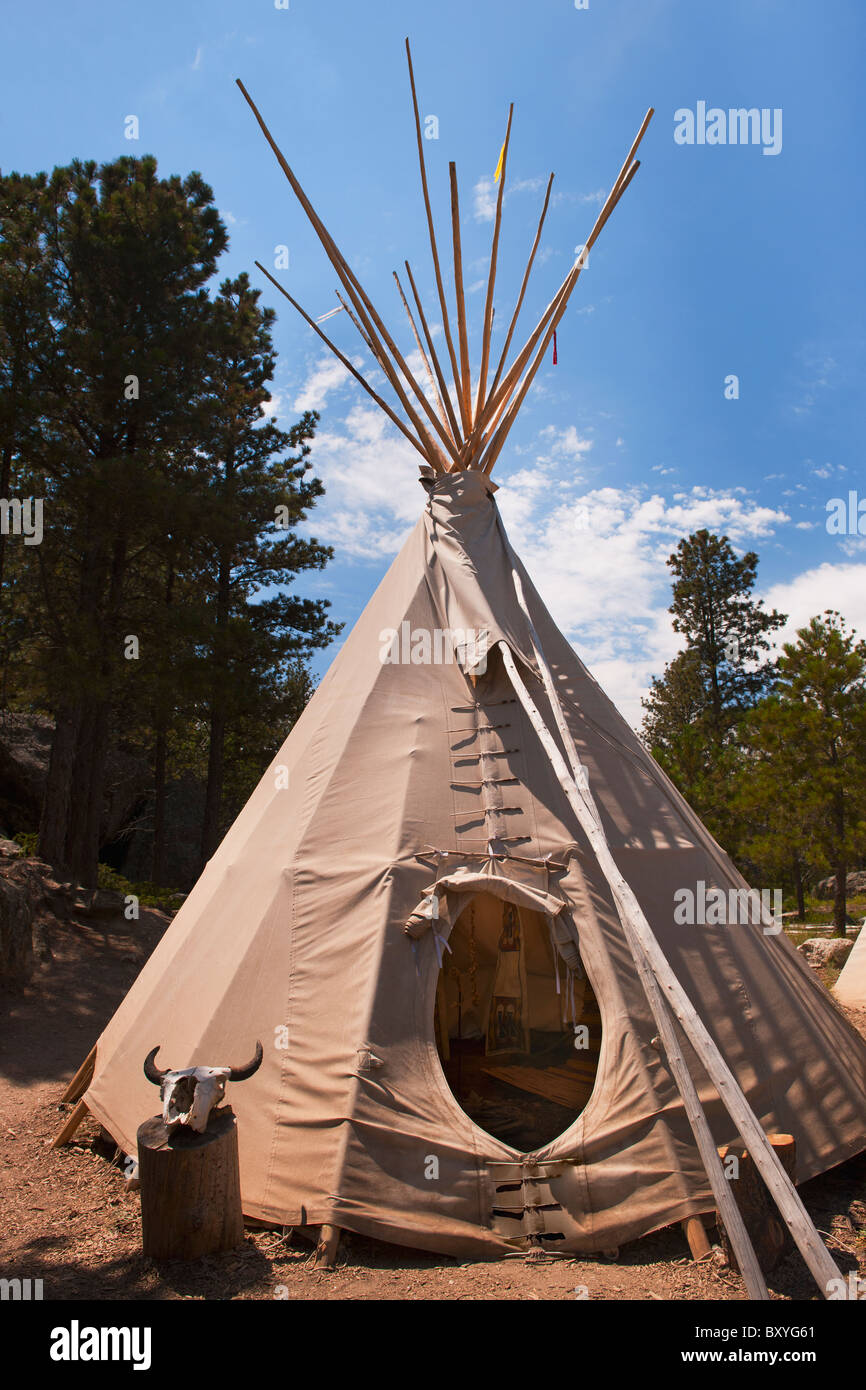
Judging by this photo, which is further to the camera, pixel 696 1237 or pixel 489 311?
pixel 489 311

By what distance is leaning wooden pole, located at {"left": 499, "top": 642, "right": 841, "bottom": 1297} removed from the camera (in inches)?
83.7

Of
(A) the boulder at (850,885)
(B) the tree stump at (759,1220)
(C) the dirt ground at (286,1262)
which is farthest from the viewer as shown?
(A) the boulder at (850,885)

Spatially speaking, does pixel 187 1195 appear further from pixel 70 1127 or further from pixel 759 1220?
pixel 759 1220

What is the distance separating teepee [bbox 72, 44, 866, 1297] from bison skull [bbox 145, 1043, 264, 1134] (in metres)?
0.30

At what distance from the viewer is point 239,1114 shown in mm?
3674

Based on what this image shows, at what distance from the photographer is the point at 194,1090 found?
338cm

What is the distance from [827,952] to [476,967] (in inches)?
274

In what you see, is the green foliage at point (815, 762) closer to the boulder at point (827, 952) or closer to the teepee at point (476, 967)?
the boulder at point (827, 952)

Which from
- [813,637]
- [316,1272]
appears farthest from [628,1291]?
[813,637]

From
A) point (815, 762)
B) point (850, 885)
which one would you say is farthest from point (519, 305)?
point (850, 885)

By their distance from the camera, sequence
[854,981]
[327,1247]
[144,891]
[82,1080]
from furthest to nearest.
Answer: [144,891], [854,981], [82,1080], [327,1247]

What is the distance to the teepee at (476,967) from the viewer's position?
330 centimetres

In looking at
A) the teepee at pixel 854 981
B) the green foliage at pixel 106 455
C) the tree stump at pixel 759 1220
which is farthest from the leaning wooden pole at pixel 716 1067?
the green foliage at pixel 106 455

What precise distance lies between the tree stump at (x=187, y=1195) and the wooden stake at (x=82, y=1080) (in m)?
2.14
